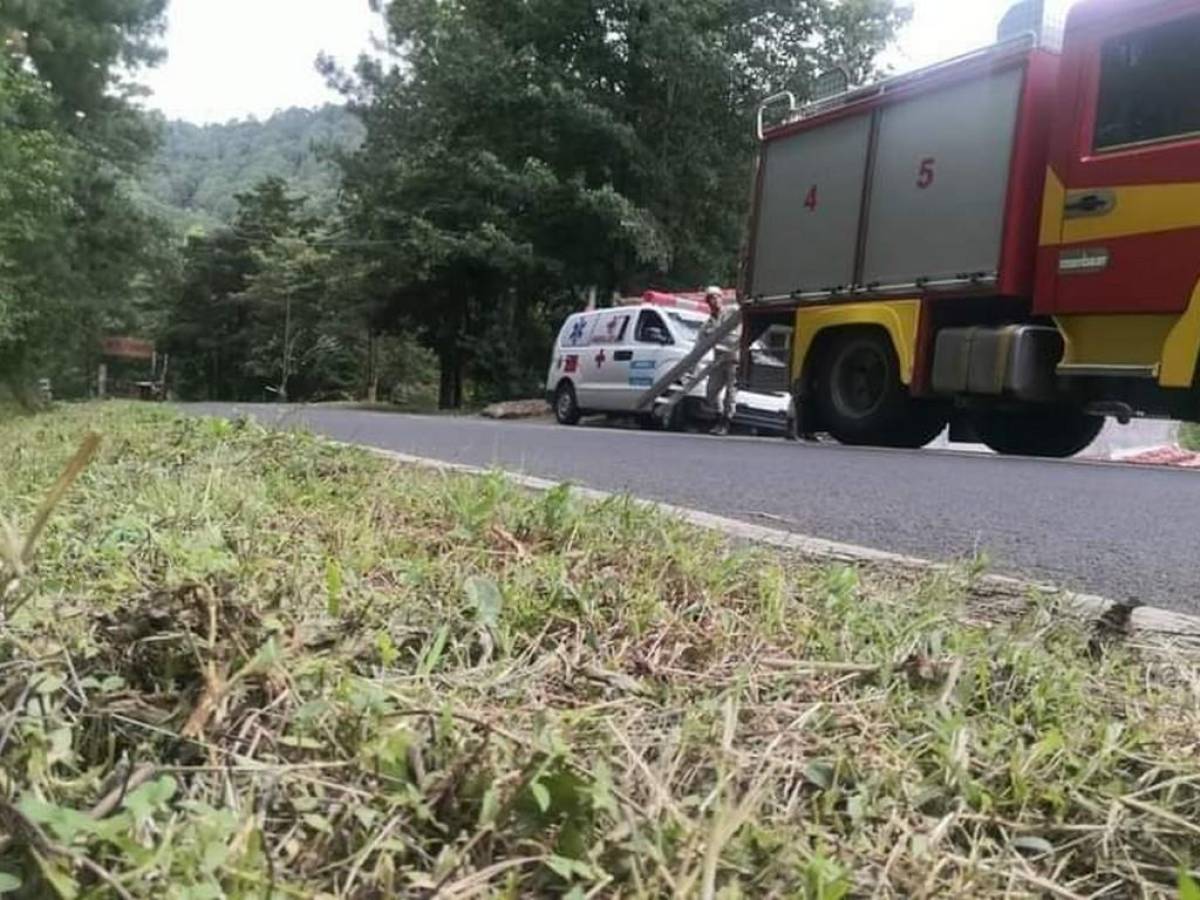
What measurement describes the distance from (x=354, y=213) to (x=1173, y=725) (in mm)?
27237

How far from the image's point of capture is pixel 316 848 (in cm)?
107

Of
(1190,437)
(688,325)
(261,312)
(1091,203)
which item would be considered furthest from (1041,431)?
(261,312)

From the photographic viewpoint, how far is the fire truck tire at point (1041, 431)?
8.42 meters

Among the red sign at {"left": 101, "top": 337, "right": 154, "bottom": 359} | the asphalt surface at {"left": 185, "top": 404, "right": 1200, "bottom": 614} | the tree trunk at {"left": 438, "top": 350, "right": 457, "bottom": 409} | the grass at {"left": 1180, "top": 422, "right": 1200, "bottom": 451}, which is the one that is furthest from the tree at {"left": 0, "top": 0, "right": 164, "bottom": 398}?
the grass at {"left": 1180, "top": 422, "right": 1200, "bottom": 451}

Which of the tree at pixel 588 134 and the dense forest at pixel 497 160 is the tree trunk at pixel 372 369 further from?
the tree at pixel 588 134

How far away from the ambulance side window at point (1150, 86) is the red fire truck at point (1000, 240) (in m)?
0.01

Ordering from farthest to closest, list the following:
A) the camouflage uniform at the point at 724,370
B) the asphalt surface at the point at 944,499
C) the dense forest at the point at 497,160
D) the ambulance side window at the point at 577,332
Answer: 1. the dense forest at the point at 497,160
2. the ambulance side window at the point at 577,332
3. the camouflage uniform at the point at 724,370
4. the asphalt surface at the point at 944,499

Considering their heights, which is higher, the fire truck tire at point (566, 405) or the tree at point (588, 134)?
the tree at point (588, 134)

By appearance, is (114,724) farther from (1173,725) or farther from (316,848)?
(1173,725)

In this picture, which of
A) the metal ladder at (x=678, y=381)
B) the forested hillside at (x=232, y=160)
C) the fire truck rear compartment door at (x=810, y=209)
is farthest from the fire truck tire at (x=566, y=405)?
the forested hillside at (x=232, y=160)

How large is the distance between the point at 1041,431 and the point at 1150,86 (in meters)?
2.87

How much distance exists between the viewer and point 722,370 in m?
12.6

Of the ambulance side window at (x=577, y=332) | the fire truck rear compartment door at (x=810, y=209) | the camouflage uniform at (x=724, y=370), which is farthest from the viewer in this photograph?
the ambulance side window at (x=577, y=332)

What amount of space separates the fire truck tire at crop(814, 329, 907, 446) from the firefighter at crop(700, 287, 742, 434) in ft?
9.99
